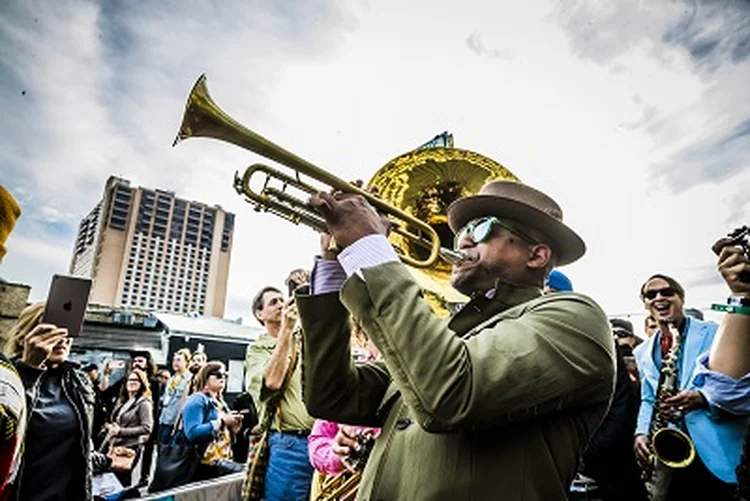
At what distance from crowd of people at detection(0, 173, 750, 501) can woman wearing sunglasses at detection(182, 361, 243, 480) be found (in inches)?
77.4

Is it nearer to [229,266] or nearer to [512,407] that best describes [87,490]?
[512,407]

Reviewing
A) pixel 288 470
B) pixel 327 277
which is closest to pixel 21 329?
pixel 288 470

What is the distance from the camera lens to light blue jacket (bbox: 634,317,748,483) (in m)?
2.86

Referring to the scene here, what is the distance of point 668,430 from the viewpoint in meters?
3.28

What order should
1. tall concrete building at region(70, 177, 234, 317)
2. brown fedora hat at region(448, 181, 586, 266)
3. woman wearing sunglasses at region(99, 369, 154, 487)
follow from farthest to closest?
1. tall concrete building at region(70, 177, 234, 317)
2. woman wearing sunglasses at region(99, 369, 154, 487)
3. brown fedora hat at region(448, 181, 586, 266)

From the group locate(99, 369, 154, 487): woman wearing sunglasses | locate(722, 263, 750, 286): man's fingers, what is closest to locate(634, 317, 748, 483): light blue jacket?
locate(722, 263, 750, 286): man's fingers

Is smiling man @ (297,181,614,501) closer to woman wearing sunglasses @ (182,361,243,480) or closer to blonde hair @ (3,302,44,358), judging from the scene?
blonde hair @ (3,302,44,358)

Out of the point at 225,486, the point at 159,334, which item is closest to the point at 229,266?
the point at 159,334

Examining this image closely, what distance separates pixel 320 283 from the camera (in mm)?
1669

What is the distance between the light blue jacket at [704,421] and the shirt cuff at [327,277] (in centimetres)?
277

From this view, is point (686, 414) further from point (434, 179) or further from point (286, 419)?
point (286, 419)

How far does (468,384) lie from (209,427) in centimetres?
521

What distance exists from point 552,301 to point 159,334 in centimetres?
1913

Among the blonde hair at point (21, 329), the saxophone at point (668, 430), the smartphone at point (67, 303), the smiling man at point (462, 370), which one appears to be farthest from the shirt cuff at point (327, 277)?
the saxophone at point (668, 430)
